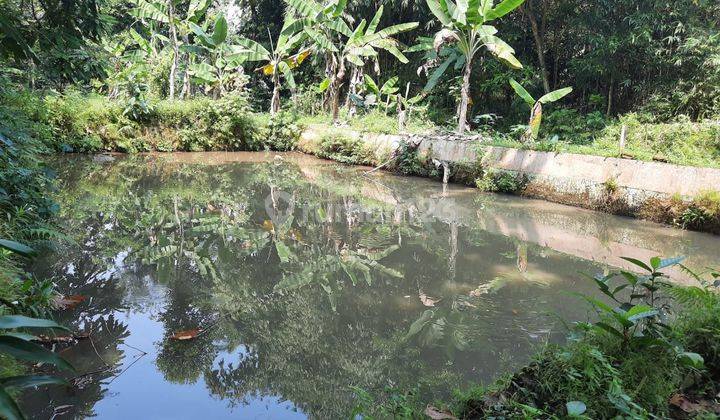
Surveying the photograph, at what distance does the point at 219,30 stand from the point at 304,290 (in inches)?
448

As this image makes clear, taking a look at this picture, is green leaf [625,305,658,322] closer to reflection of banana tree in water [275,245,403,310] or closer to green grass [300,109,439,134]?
reflection of banana tree in water [275,245,403,310]

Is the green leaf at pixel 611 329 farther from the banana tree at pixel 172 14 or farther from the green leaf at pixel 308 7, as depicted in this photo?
the banana tree at pixel 172 14

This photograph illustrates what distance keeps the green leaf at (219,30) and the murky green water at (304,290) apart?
6.49 meters

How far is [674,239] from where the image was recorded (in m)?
Result: 6.81

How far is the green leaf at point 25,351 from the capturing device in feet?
3.98

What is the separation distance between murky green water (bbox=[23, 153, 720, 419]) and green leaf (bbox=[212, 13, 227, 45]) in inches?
256

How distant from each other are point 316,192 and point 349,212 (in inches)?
68.5

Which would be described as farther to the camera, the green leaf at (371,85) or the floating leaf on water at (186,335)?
the green leaf at (371,85)

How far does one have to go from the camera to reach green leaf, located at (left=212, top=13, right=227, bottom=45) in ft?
45.1

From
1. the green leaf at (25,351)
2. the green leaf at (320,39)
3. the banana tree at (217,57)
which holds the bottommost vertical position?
the green leaf at (25,351)

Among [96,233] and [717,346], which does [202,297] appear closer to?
[96,233]

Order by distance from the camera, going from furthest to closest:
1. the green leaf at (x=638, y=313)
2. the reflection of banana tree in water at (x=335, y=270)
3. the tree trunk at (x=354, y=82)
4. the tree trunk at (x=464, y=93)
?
the tree trunk at (x=354, y=82), the tree trunk at (x=464, y=93), the reflection of banana tree in water at (x=335, y=270), the green leaf at (x=638, y=313)

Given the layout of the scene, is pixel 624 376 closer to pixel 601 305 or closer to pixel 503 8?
pixel 601 305

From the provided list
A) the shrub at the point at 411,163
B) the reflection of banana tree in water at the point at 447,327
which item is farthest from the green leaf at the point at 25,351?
the shrub at the point at 411,163
